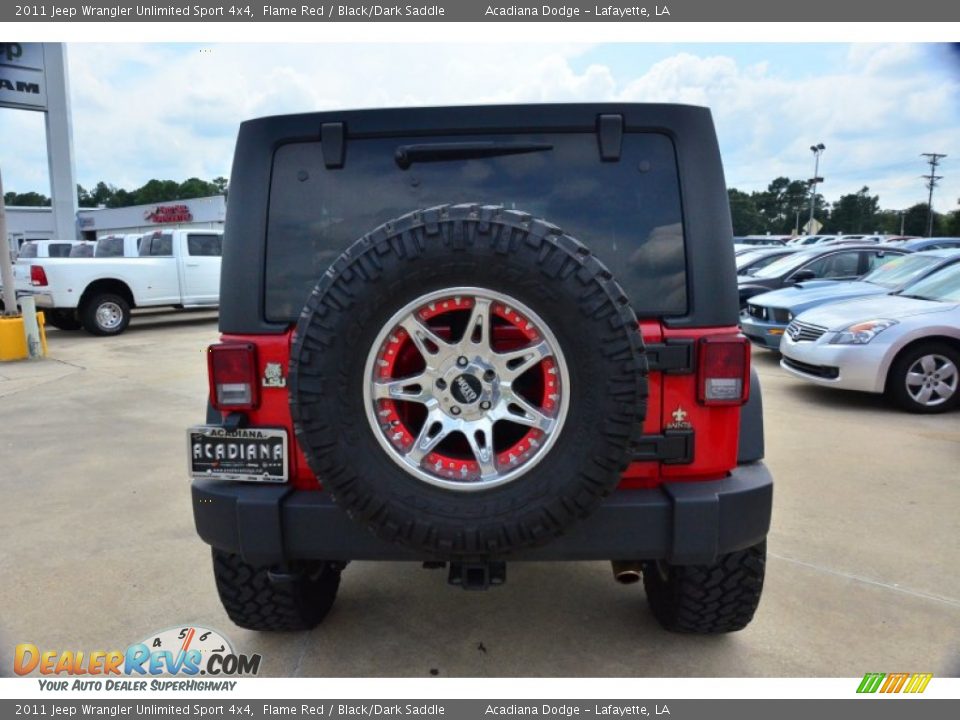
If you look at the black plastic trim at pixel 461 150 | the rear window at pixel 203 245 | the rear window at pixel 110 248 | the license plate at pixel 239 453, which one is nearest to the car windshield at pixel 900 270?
the black plastic trim at pixel 461 150

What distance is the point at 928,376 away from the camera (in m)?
6.13

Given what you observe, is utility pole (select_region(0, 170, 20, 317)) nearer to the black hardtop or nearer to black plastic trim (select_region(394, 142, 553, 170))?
the black hardtop

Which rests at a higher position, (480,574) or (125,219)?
(125,219)

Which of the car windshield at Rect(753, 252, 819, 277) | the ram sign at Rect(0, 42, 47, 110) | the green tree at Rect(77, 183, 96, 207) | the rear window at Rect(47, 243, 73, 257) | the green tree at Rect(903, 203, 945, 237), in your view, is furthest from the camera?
the green tree at Rect(77, 183, 96, 207)

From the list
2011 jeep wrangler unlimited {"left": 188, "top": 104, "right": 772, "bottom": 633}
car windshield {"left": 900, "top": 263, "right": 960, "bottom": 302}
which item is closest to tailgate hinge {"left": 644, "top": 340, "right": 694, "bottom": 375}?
2011 jeep wrangler unlimited {"left": 188, "top": 104, "right": 772, "bottom": 633}

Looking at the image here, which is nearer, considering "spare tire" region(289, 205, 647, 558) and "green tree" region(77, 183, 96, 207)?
"spare tire" region(289, 205, 647, 558)

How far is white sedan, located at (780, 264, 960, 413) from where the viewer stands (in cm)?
612

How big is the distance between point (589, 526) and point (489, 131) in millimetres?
1317

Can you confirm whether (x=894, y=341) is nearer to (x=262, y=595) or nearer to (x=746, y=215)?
(x=262, y=595)

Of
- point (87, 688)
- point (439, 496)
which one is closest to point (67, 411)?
point (87, 688)

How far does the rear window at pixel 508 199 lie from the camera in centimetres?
221

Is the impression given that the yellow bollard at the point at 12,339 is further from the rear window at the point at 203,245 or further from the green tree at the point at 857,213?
the green tree at the point at 857,213

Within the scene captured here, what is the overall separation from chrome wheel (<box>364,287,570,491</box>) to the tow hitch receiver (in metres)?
0.35

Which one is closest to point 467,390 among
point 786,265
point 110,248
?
point 786,265
